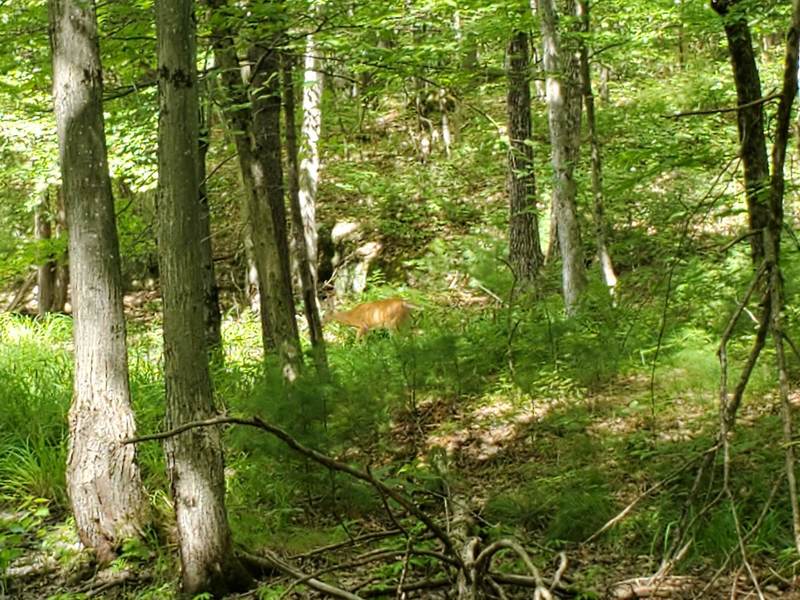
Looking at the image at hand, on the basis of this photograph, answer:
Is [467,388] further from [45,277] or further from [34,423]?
[45,277]

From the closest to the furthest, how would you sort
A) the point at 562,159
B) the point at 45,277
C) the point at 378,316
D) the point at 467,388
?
1. the point at 467,388
2. the point at 562,159
3. the point at 378,316
4. the point at 45,277

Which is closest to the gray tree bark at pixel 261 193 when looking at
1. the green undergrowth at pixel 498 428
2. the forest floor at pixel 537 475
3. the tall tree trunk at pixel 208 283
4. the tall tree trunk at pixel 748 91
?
the green undergrowth at pixel 498 428

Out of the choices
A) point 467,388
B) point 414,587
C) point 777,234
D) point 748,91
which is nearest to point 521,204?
point 467,388

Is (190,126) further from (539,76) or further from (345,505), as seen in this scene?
(539,76)

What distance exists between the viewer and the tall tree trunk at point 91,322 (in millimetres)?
5211

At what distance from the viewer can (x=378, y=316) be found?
11.4 m

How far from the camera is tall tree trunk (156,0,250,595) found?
4457 mm

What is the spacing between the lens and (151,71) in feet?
26.5

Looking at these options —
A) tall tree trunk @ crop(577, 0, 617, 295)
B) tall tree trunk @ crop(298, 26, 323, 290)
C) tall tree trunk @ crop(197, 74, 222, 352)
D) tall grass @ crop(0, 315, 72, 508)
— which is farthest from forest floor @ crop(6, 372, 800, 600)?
tall tree trunk @ crop(298, 26, 323, 290)

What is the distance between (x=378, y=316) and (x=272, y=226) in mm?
4157

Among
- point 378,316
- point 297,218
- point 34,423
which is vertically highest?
point 297,218

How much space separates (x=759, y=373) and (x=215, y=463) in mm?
4846

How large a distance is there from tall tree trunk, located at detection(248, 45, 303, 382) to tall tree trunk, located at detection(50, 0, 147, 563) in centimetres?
177

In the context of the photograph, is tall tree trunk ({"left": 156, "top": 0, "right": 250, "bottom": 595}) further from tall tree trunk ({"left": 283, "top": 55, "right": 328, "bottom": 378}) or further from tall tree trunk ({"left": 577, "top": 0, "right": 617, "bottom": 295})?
tall tree trunk ({"left": 577, "top": 0, "right": 617, "bottom": 295})
